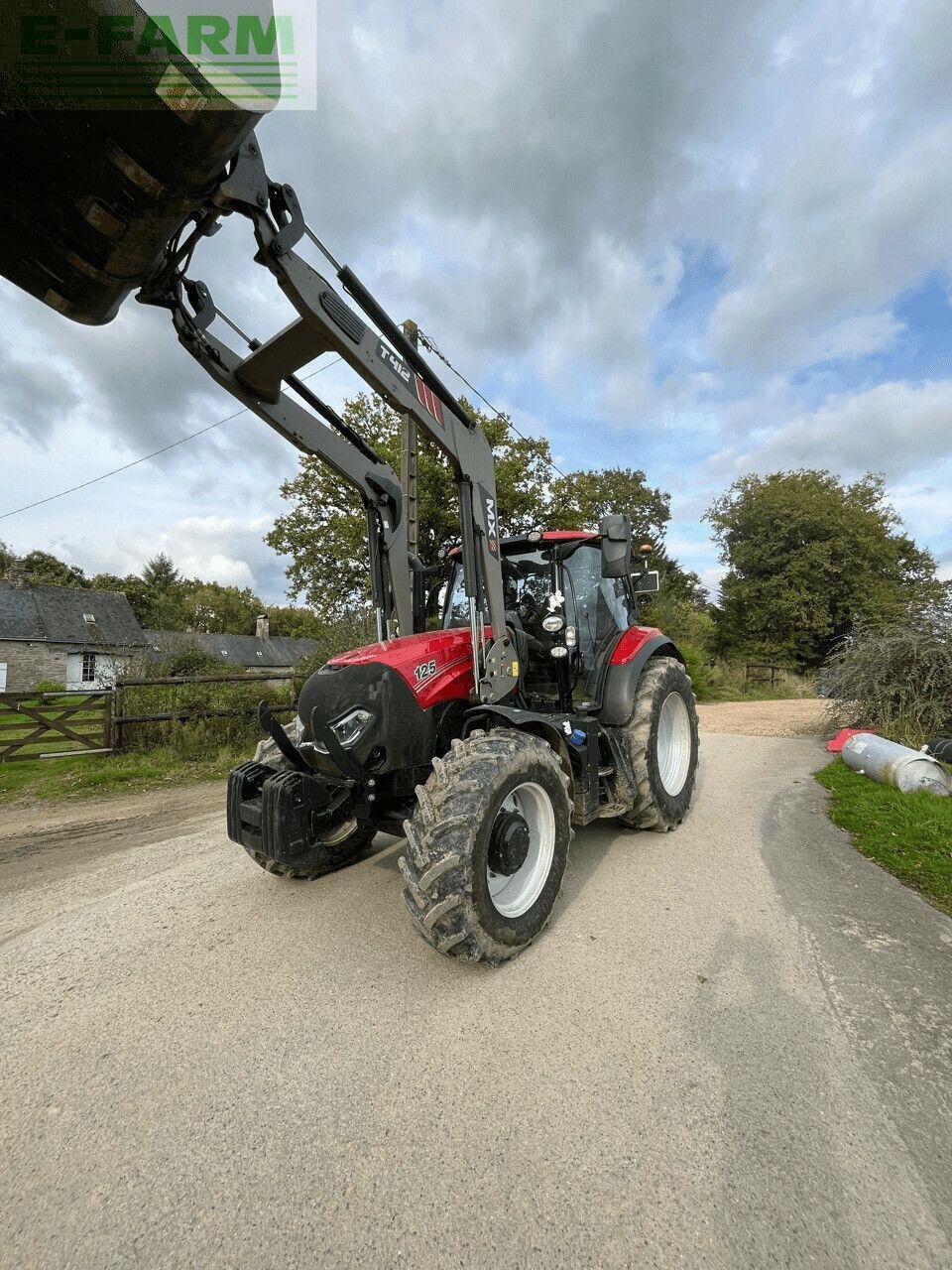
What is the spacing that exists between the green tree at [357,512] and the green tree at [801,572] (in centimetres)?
1401

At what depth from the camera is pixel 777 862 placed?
Answer: 375cm

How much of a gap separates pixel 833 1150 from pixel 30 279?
3.89 m

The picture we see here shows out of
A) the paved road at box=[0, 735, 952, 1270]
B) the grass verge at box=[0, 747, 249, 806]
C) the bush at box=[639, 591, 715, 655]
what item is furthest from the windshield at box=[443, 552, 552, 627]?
the bush at box=[639, 591, 715, 655]

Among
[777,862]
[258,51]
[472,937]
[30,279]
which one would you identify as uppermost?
[258,51]

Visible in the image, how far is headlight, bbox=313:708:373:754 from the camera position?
2812 millimetres

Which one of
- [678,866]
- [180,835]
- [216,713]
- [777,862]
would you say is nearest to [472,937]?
[678,866]

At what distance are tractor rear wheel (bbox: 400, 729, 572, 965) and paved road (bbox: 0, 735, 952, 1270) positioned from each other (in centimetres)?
21

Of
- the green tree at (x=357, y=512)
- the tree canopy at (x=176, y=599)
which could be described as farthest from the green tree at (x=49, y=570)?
the green tree at (x=357, y=512)

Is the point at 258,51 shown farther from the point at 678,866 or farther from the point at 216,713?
the point at 216,713

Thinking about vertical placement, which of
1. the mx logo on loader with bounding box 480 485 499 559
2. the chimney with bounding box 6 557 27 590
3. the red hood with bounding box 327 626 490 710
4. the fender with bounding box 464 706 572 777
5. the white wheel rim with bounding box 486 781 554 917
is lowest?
the white wheel rim with bounding box 486 781 554 917

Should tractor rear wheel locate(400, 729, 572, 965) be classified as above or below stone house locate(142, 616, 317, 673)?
below

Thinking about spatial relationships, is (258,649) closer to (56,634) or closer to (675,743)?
(56,634)

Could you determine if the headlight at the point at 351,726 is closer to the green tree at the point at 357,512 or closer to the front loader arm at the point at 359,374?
the front loader arm at the point at 359,374

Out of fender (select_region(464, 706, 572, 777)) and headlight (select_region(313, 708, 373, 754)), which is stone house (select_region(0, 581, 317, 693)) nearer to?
fender (select_region(464, 706, 572, 777))
